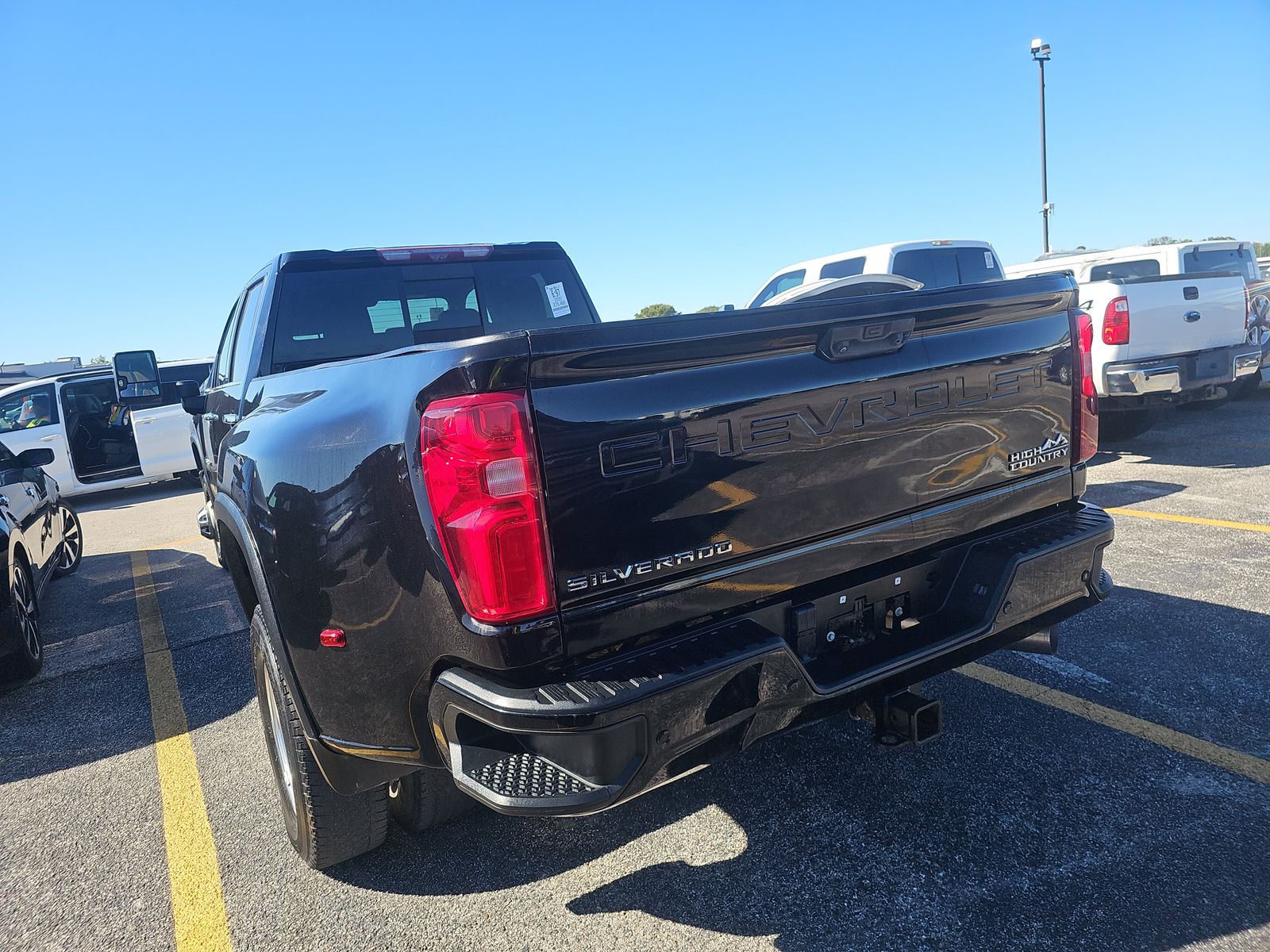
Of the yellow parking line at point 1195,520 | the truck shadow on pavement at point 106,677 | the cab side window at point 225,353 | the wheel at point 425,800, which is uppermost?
the cab side window at point 225,353

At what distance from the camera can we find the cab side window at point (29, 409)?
12.0m

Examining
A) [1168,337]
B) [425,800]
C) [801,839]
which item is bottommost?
[801,839]

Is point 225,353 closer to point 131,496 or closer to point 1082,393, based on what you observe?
point 1082,393

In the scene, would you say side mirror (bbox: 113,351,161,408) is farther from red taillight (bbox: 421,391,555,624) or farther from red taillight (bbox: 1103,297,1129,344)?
red taillight (bbox: 1103,297,1129,344)

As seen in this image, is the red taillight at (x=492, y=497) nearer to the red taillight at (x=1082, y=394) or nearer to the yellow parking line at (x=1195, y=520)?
the red taillight at (x=1082, y=394)

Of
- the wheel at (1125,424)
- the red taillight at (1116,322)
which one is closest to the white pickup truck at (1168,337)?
the red taillight at (1116,322)

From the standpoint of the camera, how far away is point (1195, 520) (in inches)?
223

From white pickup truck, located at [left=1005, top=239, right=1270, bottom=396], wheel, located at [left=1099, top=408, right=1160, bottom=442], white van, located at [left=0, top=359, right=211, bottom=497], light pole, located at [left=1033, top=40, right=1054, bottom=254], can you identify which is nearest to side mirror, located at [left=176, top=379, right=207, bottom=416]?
white van, located at [left=0, top=359, right=211, bottom=497]

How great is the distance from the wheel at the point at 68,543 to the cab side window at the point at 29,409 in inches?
229

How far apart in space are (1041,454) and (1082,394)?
285 mm

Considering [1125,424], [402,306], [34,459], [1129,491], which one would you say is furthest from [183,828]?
[1125,424]

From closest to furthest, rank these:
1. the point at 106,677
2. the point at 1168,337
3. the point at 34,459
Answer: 1. the point at 106,677
2. the point at 34,459
3. the point at 1168,337

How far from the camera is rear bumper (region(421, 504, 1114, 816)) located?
5.72ft

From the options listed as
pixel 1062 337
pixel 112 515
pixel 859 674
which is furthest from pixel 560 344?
pixel 112 515
